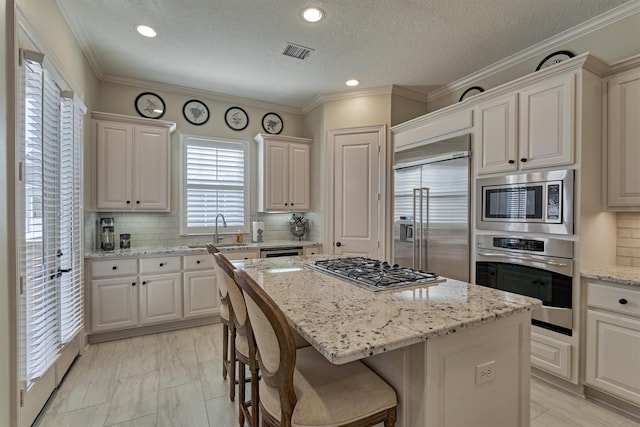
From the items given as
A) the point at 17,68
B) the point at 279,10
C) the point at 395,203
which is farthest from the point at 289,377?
the point at 395,203

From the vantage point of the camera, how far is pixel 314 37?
9.45ft

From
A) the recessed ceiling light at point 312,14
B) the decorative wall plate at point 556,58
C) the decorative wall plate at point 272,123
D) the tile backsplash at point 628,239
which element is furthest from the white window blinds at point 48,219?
the tile backsplash at point 628,239

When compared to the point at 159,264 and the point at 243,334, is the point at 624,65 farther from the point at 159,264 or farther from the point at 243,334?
the point at 159,264

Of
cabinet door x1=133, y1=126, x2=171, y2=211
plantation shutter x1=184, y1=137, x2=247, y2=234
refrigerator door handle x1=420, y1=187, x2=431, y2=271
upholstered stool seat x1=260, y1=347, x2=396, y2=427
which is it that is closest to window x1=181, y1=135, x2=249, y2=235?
plantation shutter x1=184, y1=137, x2=247, y2=234

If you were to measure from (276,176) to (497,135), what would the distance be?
8.91 feet

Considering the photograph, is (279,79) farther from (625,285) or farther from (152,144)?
(625,285)

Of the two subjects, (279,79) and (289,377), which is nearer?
(289,377)

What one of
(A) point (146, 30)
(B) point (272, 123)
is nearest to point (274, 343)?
(A) point (146, 30)

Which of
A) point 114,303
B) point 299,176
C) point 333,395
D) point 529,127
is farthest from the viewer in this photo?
point 299,176

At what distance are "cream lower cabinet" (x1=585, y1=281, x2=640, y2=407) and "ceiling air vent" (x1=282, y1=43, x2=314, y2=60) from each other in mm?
3080

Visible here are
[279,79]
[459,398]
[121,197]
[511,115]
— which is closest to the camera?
[459,398]

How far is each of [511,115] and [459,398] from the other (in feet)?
7.72

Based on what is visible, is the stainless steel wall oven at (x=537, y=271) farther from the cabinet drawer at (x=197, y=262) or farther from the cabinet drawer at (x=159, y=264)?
the cabinet drawer at (x=159, y=264)

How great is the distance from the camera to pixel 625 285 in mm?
2039
